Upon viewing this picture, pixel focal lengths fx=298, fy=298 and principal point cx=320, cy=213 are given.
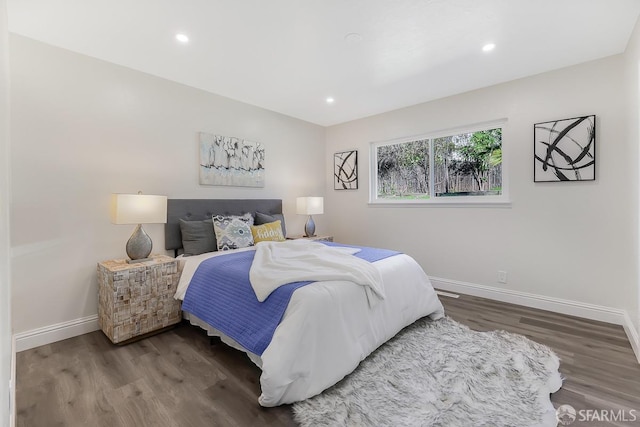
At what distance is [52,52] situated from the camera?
240 cm

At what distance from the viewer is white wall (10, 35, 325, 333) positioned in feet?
7.47

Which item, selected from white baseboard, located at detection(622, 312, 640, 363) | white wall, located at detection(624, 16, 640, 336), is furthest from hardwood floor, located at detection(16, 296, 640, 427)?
white wall, located at detection(624, 16, 640, 336)

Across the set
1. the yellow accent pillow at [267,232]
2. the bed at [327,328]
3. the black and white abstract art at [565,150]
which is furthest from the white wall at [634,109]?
the yellow accent pillow at [267,232]

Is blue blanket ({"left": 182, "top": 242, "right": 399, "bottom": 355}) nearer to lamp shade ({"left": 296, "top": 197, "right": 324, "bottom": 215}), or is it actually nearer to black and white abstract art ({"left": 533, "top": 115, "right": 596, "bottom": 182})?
lamp shade ({"left": 296, "top": 197, "right": 324, "bottom": 215})

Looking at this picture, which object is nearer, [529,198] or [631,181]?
[631,181]

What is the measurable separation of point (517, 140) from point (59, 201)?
4262 millimetres

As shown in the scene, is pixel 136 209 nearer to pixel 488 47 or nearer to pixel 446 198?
pixel 488 47

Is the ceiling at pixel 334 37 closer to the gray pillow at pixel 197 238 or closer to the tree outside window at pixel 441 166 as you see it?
the tree outside window at pixel 441 166

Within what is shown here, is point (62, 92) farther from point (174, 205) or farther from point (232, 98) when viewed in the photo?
point (232, 98)

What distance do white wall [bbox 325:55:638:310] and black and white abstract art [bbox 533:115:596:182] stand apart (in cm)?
6

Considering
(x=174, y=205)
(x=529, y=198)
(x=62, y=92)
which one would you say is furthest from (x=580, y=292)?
(x=62, y=92)

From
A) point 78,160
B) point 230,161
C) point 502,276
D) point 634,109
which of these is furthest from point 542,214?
point 78,160

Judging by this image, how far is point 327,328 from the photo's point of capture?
5.74 feet

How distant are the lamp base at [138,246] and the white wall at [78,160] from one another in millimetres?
343
